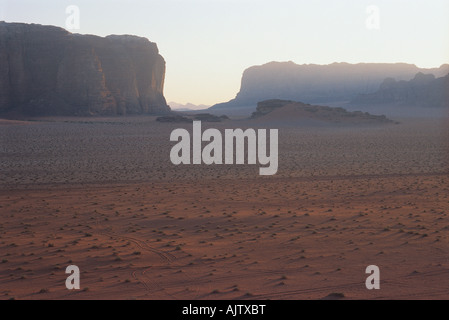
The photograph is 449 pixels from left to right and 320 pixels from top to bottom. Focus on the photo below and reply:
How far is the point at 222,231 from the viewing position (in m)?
10.7

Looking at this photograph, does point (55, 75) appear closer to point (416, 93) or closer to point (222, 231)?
point (222, 231)

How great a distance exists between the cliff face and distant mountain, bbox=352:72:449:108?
2643 inches

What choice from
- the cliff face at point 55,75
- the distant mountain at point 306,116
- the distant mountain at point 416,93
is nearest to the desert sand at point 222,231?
the distant mountain at point 306,116

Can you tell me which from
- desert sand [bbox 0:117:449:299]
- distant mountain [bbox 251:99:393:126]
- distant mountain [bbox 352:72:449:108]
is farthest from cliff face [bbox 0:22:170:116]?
distant mountain [bbox 352:72:449:108]

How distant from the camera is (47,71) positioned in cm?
7150

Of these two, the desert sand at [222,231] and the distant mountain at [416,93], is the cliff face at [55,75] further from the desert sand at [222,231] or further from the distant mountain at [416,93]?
the distant mountain at [416,93]

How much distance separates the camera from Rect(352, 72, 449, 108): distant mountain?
345ft

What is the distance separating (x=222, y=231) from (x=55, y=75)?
2653 inches

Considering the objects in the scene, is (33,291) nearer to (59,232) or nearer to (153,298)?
(153,298)

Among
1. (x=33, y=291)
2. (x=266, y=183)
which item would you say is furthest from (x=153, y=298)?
(x=266, y=183)

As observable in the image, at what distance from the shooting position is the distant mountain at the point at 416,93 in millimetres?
105125

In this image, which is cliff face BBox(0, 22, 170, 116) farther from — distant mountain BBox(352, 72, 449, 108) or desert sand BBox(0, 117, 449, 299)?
distant mountain BBox(352, 72, 449, 108)

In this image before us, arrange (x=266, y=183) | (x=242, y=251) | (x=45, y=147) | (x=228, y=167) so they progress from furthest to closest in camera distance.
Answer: (x=45, y=147) → (x=228, y=167) → (x=266, y=183) → (x=242, y=251)

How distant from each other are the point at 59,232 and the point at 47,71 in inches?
2625
